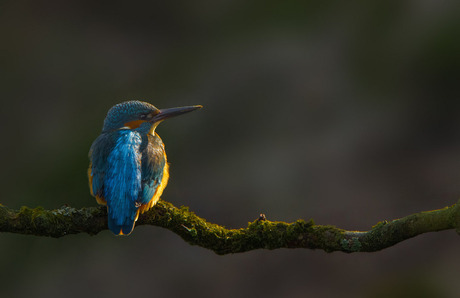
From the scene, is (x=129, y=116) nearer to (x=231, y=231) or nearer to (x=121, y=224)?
(x=121, y=224)

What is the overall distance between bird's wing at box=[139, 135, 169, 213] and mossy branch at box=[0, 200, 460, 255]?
0.32 feet

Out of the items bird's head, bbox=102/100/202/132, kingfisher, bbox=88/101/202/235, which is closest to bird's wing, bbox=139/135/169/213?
kingfisher, bbox=88/101/202/235

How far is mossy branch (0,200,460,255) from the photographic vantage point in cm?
228

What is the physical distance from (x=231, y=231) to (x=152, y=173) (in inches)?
27.0

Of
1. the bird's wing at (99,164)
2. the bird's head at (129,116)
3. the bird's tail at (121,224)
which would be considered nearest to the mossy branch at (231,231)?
the bird's tail at (121,224)

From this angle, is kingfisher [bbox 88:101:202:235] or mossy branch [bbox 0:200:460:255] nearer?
mossy branch [bbox 0:200:460:255]

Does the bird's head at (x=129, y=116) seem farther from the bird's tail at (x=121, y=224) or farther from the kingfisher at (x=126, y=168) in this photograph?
the bird's tail at (x=121, y=224)

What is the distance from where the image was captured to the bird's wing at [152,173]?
297cm

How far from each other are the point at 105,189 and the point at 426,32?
23.6ft

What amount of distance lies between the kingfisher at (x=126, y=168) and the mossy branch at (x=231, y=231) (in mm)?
87

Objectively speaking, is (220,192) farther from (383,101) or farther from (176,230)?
(176,230)

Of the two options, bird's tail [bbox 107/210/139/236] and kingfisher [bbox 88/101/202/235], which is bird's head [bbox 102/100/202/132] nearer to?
kingfisher [bbox 88/101/202/235]

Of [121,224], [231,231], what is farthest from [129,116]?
[231,231]

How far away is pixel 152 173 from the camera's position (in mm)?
3178
